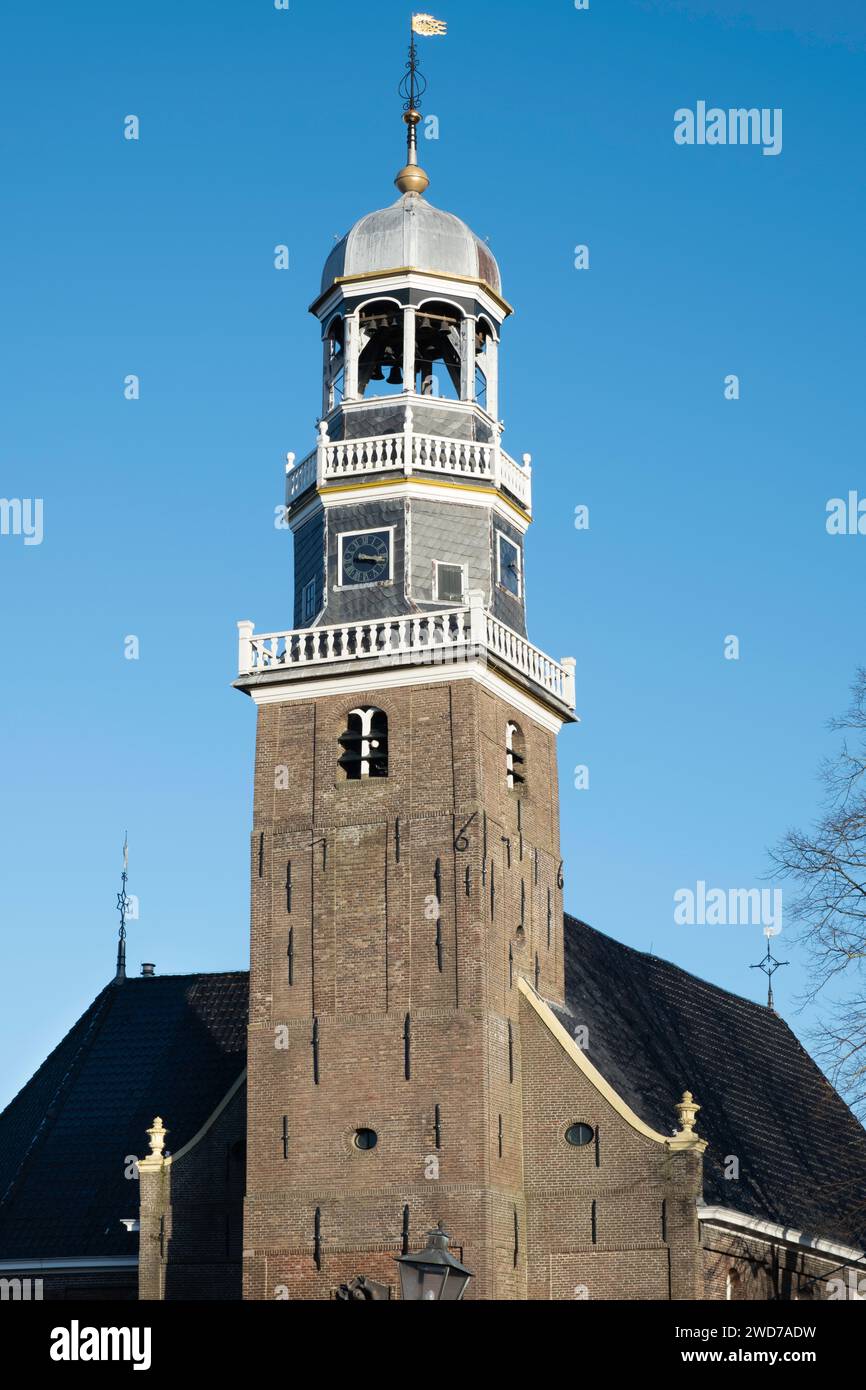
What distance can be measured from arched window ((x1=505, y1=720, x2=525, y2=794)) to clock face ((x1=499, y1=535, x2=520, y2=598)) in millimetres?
2978

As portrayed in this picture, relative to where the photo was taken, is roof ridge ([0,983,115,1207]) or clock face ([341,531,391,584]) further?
roof ridge ([0,983,115,1207])

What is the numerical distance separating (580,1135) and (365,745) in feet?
25.9

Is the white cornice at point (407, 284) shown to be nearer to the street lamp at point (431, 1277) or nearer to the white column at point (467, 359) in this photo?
the white column at point (467, 359)

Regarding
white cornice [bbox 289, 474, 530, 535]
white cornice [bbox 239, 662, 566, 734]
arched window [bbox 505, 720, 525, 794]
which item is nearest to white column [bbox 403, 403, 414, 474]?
white cornice [bbox 289, 474, 530, 535]

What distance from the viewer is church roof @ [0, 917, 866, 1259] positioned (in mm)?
41562

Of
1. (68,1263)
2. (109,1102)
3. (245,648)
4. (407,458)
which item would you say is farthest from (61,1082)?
(407,458)

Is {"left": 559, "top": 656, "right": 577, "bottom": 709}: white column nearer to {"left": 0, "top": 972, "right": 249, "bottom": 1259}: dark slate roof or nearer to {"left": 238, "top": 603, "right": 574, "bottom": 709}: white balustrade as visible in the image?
{"left": 238, "top": 603, "right": 574, "bottom": 709}: white balustrade

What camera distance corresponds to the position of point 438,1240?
83.3 ft

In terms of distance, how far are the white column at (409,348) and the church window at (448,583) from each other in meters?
3.61

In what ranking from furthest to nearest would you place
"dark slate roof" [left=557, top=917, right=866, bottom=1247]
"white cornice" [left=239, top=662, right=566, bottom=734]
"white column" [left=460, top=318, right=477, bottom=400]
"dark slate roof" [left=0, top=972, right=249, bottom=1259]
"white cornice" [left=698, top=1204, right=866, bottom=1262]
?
"dark slate roof" [left=0, top=972, right=249, bottom=1259] < "dark slate roof" [left=557, top=917, right=866, bottom=1247] < "white column" [left=460, top=318, right=477, bottom=400] < "white cornice" [left=239, top=662, right=566, bottom=734] < "white cornice" [left=698, top=1204, right=866, bottom=1262]

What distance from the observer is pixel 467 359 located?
1581 inches

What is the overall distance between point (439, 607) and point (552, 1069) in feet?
28.6

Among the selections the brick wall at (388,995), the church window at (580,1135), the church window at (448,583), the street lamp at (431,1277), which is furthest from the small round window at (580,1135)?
the street lamp at (431,1277)
